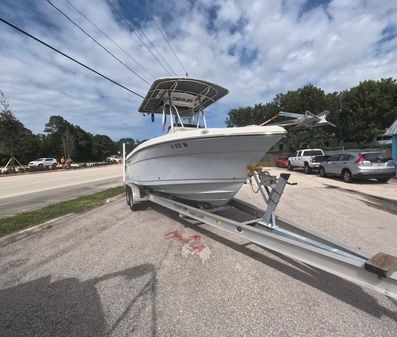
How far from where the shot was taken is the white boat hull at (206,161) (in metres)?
4.82

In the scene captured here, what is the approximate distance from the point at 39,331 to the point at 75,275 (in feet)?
4.27

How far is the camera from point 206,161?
→ 5.31 m

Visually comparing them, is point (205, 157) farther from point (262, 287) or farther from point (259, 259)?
point (262, 287)

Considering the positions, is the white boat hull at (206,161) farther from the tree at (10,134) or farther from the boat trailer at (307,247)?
the tree at (10,134)

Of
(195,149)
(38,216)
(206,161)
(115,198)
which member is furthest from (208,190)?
(115,198)

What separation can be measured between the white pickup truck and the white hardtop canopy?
16028mm

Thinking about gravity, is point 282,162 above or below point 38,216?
below

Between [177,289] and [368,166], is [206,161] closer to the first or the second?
[177,289]

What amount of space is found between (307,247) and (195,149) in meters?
2.63

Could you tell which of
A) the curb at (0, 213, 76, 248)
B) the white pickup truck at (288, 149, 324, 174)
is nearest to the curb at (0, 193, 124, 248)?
the curb at (0, 213, 76, 248)

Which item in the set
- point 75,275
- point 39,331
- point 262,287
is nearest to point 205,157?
point 262,287

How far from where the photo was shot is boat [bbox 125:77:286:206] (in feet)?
15.8

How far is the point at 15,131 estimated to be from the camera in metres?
34.0

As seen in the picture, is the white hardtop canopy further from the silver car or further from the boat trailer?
the silver car
